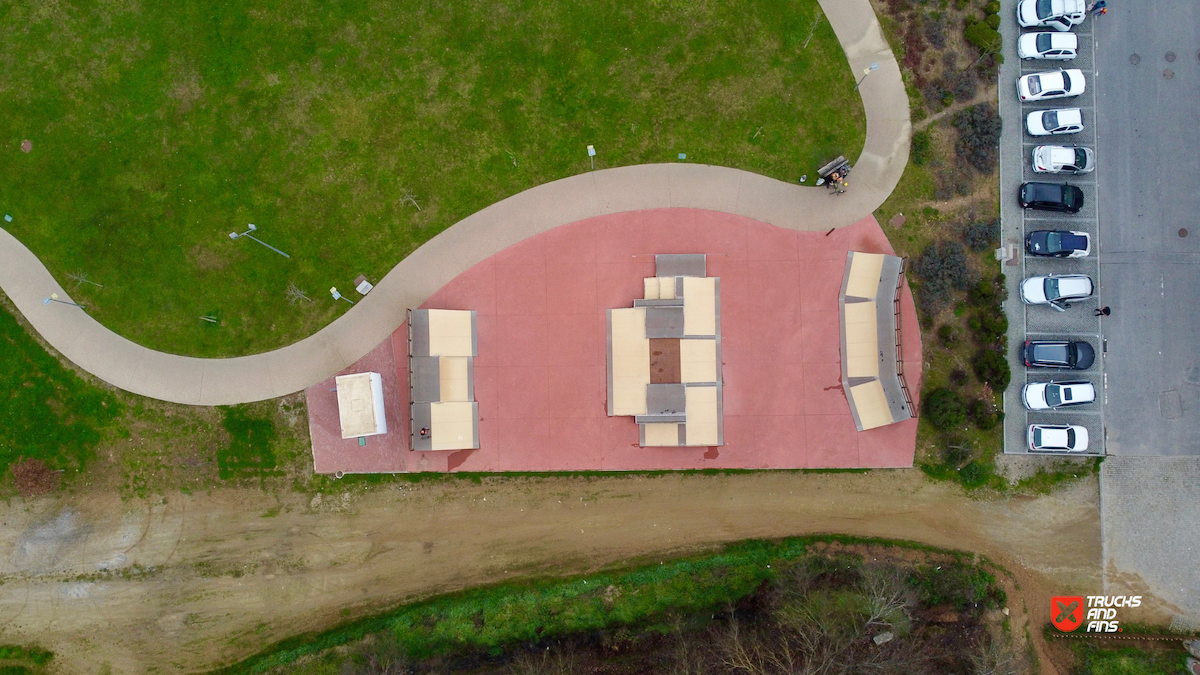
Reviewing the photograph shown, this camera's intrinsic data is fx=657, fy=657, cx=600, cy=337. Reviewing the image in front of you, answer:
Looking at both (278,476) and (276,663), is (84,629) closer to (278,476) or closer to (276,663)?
(276,663)

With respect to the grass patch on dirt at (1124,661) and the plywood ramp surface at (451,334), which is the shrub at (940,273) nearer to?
the grass patch on dirt at (1124,661)

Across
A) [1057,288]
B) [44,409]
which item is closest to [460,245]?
[44,409]

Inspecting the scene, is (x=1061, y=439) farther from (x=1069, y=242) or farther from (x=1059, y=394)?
(x=1069, y=242)

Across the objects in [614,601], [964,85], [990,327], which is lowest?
[614,601]

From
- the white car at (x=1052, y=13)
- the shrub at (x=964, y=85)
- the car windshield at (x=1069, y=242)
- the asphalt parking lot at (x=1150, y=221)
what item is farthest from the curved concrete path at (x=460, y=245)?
the asphalt parking lot at (x=1150, y=221)

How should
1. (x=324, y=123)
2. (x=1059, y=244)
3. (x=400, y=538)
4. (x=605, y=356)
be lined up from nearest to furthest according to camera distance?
(x=1059, y=244)
(x=400, y=538)
(x=605, y=356)
(x=324, y=123)

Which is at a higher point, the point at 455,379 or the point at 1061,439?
the point at 455,379

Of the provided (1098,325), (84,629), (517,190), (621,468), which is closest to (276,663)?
(84,629)
